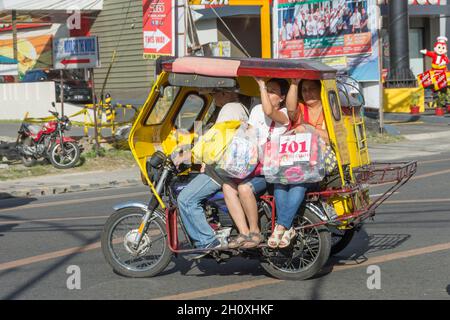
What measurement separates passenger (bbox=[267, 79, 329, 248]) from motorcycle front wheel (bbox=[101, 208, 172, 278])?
1.07 m

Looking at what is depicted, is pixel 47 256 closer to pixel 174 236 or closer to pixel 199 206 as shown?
pixel 174 236

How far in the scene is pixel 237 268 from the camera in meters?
8.11

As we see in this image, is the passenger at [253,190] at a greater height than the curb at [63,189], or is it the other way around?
the passenger at [253,190]

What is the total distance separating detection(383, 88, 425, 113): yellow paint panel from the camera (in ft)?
98.1

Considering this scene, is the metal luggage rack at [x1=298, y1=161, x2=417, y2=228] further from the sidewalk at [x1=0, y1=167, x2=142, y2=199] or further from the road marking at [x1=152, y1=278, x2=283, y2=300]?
the sidewalk at [x1=0, y1=167, x2=142, y2=199]

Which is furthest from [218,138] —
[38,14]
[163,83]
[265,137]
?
[38,14]

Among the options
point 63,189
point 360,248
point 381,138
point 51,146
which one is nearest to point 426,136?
point 381,138

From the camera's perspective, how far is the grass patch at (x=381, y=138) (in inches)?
921

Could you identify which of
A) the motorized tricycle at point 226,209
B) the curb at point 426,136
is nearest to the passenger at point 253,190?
the motorized tricycle at point 226,209

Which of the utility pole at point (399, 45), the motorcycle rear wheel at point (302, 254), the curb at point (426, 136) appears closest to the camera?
the motorcycle rear wheel at point (302, 254)

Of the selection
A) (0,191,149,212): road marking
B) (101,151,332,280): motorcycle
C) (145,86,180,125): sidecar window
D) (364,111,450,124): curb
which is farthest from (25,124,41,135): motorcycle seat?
(364,111,450,124): curb

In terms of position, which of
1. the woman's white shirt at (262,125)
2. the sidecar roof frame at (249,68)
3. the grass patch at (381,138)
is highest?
the sidecar roof frame at (249,68)

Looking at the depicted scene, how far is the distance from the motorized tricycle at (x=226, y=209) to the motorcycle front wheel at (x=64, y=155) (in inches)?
Answer: 435

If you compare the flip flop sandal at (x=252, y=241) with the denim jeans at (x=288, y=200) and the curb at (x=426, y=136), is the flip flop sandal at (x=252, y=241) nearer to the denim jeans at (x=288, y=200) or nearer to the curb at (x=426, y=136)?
the denim jeans at (x=288, y=200)
